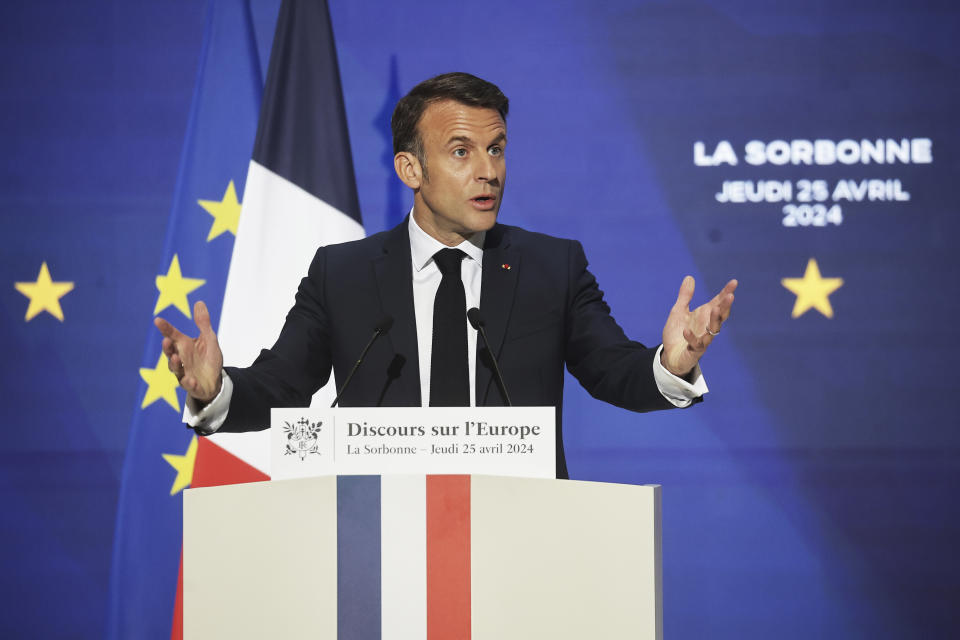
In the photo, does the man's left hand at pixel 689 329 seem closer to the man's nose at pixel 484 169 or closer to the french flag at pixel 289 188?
the man's nose at pixel 484 169

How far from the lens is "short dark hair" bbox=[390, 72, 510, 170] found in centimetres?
192

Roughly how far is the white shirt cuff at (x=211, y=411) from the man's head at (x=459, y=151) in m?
0.66

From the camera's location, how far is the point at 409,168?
201 centimetres

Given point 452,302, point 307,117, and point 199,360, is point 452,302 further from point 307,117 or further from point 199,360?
point 307,117

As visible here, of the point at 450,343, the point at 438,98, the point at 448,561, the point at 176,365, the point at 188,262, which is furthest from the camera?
the point at 188,262

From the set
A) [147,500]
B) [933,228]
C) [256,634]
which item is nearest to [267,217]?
[147,500]

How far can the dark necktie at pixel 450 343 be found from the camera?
1790 mm

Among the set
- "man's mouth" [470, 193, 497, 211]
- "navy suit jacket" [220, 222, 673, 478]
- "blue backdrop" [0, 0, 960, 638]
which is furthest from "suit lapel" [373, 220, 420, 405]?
"blue backdrop" [0, 0, 960, 638]

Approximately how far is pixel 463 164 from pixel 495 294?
30 centimetres

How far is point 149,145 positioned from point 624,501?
2.87 m

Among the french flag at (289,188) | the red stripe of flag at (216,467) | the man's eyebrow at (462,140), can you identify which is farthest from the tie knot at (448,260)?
the red stripe of flag at (216,467)

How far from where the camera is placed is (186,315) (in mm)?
3186

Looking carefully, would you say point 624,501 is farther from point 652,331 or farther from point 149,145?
point 149,145

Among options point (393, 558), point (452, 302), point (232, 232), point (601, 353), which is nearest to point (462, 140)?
point (452, 302)
